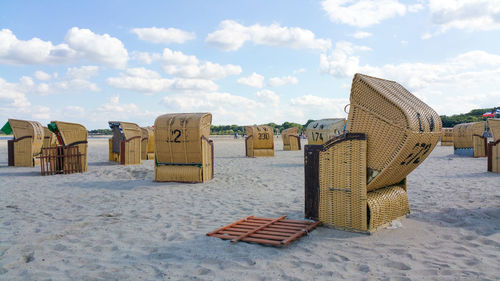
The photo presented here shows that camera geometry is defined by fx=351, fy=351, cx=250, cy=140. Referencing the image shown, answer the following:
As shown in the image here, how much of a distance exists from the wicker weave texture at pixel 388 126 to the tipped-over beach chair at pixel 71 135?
1168cm

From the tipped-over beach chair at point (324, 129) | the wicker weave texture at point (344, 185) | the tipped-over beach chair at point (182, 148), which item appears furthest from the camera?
the tipped-over beach chair at point (324, 129)

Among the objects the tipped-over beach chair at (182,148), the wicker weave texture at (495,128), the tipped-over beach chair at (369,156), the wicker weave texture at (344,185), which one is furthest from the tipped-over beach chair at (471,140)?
the wicker weave texture at (344,185)

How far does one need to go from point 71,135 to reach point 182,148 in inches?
221

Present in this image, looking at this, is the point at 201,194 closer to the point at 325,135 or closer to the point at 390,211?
the point at 390,211

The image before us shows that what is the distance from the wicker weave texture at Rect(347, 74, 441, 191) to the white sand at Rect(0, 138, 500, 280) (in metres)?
1.04

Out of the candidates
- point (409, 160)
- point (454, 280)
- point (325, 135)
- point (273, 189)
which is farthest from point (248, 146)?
point (454, 280)

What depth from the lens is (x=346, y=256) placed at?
171 inches

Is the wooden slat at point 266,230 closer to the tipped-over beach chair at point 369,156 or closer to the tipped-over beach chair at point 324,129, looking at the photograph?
the tipped-over beach chair at point 369,156

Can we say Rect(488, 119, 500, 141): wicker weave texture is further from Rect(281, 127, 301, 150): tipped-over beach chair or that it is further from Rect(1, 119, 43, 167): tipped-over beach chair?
Rect(1, 119, 43, 167): tipped-over beach chair

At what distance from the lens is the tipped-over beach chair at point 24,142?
1545cm

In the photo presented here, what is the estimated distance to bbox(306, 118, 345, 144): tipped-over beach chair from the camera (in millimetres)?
16594

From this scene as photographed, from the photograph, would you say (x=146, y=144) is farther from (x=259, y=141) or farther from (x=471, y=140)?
(x=471, y=140)

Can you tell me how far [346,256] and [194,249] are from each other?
6.49 feet

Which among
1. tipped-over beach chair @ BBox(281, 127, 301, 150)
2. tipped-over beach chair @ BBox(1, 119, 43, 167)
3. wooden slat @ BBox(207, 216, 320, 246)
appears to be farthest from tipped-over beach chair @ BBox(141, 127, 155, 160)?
wooden slat @ BBox(207, 216, 320, 246)
